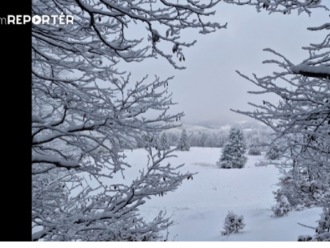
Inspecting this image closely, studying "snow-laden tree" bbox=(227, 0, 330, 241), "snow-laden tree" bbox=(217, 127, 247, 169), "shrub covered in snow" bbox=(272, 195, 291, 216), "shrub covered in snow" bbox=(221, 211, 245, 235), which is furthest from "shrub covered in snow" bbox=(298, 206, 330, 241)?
"snow-laden tree" bbox=(217, 127, 247, 169)

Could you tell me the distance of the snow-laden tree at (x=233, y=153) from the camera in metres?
24.6

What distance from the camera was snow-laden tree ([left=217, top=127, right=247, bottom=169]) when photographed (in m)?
24.6

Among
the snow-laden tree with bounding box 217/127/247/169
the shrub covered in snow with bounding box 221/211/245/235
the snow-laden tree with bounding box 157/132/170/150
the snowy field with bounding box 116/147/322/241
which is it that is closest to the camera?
the snow-laden tree with bounding box 157/132/170/150

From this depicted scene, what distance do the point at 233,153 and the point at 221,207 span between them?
1274 cm

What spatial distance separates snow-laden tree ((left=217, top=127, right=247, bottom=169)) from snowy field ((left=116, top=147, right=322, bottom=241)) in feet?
7.65

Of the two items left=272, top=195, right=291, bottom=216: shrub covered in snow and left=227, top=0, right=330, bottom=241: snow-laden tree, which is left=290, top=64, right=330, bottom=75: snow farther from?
left=272, top=195, right=291, bottom=216: shrub covered in snow

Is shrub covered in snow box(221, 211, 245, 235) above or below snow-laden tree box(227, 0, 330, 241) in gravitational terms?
below

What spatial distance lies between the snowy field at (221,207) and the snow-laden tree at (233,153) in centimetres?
233

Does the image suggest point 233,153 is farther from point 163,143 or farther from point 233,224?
point 163,143

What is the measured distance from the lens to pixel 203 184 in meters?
17.8

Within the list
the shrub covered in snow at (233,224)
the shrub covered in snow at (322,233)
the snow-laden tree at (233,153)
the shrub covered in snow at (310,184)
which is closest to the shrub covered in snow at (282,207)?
the shrub covered in snow at (310,184)

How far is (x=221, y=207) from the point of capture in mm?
12812
